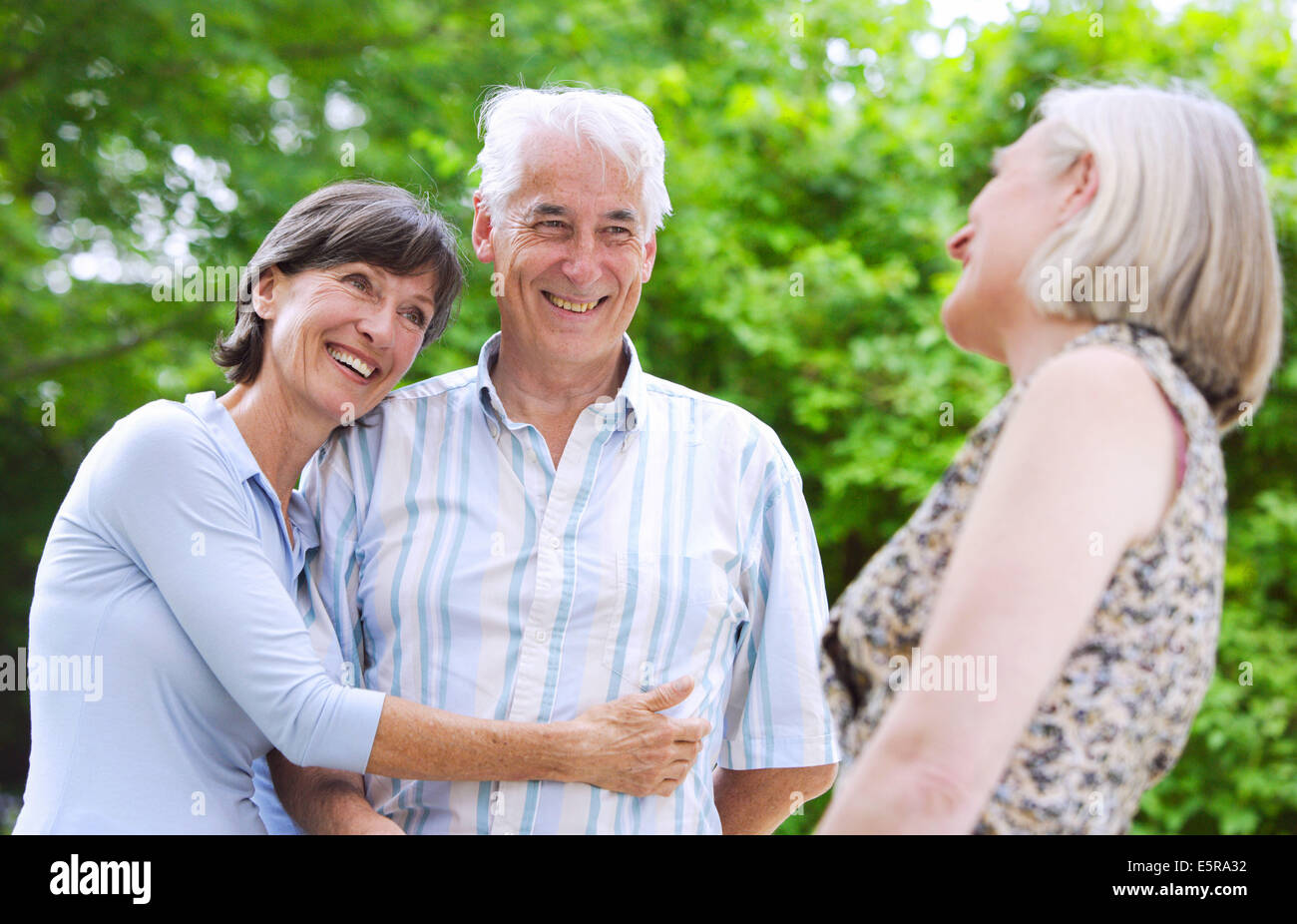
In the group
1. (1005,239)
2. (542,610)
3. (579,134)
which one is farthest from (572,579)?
(1005,239)

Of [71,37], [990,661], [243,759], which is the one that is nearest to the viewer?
[990,661]

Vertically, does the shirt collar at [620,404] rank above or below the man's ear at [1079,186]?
below

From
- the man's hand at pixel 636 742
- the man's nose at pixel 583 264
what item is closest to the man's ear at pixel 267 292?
the man's nose at pixel 583 264

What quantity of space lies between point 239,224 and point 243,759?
3.69 meters

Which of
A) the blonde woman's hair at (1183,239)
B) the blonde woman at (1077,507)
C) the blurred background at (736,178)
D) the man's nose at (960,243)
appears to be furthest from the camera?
the blurred background at (736,178)

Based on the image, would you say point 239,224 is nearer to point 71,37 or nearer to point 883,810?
point 71,37

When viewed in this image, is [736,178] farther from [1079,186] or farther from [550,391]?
[1079,186]

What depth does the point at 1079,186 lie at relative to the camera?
3.90 feet

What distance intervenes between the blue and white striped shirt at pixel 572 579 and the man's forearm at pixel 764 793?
0.20 feet

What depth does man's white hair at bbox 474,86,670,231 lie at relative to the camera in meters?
1.98

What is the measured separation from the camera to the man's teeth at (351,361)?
6.15 ft

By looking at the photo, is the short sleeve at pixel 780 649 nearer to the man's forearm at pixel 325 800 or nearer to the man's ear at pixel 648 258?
the man's ear at pixel 648 258

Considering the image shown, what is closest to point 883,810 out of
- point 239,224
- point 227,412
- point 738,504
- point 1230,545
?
point 738,504
